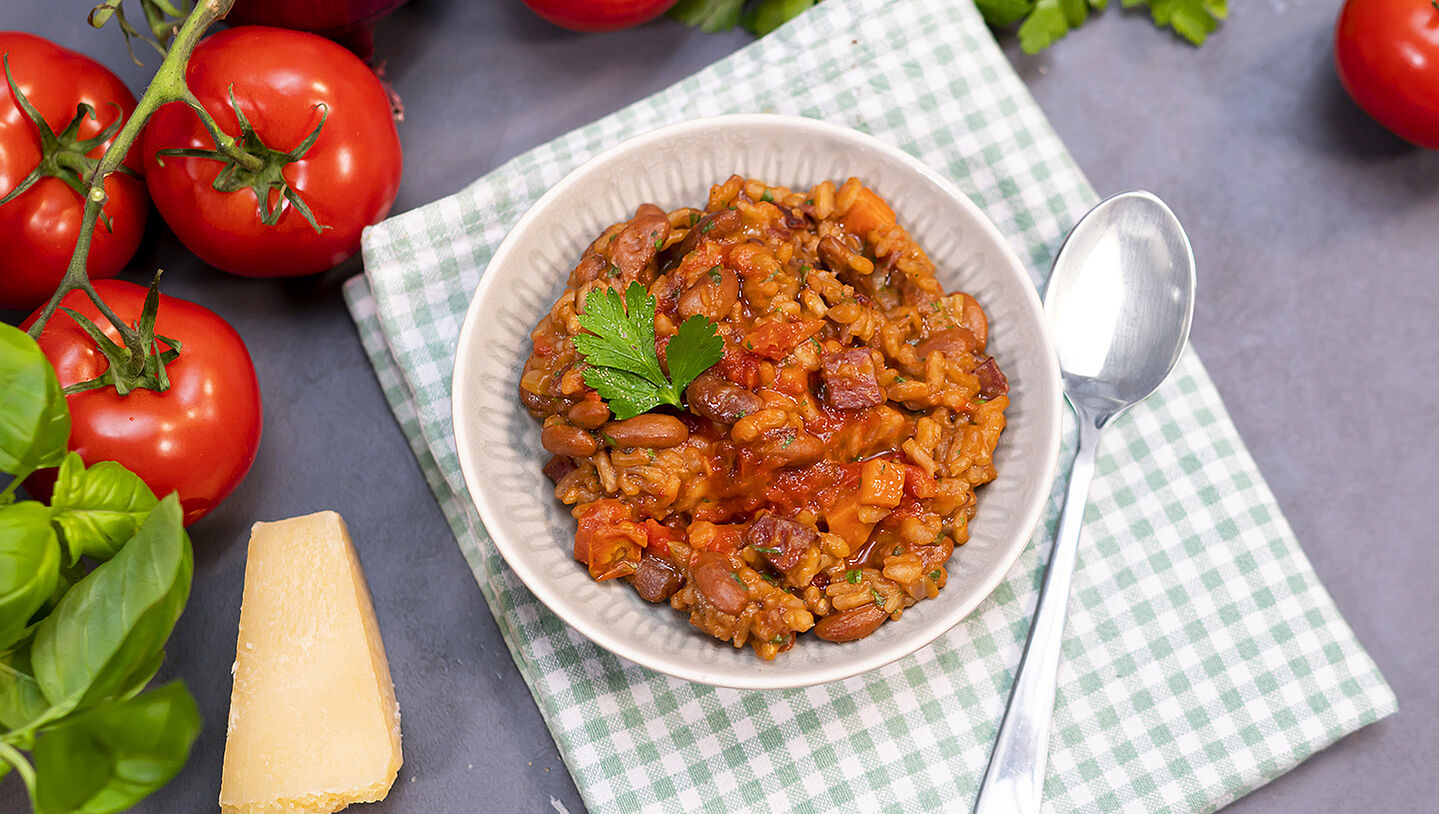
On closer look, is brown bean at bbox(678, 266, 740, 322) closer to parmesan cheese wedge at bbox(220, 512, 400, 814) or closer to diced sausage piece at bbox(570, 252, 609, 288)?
diced sausage piece at bbox(570, 252, 609, 288)

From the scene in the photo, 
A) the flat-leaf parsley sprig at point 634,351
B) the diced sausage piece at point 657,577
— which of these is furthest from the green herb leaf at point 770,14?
the diced sausage piece at point 657,577

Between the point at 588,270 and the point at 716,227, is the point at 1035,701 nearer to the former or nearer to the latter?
the point at 716,227

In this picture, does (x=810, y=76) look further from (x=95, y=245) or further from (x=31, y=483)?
(x=31, y=483)

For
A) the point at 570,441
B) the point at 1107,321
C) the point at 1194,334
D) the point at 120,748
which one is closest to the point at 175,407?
the point at 120,748

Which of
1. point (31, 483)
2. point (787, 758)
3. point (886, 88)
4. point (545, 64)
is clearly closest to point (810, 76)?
point (886, 88)

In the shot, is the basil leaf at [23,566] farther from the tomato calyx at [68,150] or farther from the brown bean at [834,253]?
the brown bean at [834,253]

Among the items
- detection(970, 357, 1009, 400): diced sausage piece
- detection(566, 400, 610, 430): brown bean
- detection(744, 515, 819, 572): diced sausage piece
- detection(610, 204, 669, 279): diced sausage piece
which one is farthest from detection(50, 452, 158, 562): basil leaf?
detection(970, 357, 1009, 400): diced sausage piece
